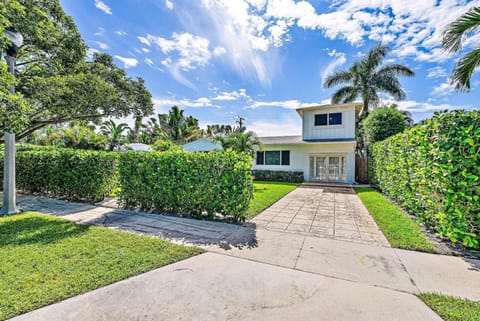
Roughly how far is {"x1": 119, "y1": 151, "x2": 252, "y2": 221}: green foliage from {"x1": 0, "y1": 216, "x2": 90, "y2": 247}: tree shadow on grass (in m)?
2.02

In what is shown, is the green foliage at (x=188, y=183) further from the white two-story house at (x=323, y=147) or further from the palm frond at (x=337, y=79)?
the palm frond at (x=337, y=79)

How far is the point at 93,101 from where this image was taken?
777cm

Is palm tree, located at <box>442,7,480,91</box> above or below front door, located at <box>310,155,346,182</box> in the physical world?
above

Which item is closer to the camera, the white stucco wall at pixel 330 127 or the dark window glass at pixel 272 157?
the white stucco wall at pixel 330 127

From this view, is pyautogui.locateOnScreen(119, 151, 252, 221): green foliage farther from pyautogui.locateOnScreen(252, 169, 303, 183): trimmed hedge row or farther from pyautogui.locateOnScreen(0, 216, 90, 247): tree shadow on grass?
pyautogui.locateOnScreen(252, 169, 303, 183): trimmed hedge row

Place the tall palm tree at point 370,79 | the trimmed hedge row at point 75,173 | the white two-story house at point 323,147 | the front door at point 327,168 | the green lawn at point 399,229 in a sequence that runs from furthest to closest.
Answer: the tall palm tree at point 370,79 → the front door at point 327,168 → the white two-story house at point 323,147 → the trimmed hedge row at point 75,173 → the green lawn at point 399,229

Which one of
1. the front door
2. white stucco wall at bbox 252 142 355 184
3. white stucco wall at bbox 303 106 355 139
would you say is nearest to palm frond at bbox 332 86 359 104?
white stucco wall at bbox 303 106 355 139

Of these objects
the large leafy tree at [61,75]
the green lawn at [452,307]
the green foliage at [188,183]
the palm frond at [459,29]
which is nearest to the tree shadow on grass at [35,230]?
the green foliage at [188,183]

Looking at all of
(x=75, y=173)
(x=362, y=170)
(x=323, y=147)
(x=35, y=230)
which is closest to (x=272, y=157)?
(x=323, y=147)

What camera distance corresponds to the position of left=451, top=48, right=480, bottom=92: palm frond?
6.16m

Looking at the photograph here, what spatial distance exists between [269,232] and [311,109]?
14.5 meters

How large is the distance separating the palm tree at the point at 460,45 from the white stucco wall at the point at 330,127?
9.60 metres

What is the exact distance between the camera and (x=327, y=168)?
1711 cm

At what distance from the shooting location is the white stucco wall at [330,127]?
1639 cm
